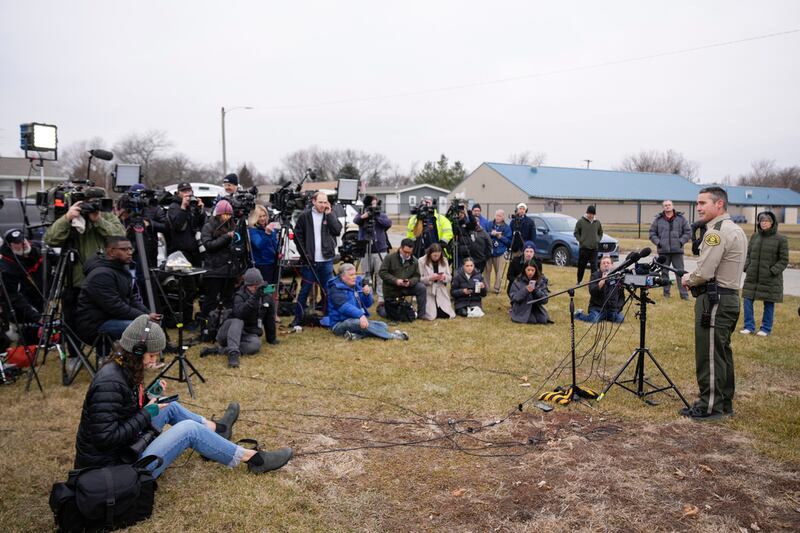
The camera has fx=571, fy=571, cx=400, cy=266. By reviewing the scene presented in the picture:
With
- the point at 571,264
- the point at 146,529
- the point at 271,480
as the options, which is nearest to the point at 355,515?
the point at 271,480

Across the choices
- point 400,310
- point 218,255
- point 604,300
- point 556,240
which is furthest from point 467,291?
point 556,240

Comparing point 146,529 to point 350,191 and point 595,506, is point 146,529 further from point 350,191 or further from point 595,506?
point 350,191

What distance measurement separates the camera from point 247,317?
6.82m

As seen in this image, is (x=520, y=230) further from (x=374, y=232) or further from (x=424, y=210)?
(x=374, y=232)

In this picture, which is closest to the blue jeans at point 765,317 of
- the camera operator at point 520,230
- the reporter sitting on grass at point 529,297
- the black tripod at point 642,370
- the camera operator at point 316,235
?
the reporter sitting on grass at point 529,297

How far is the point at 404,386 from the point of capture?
567 cm

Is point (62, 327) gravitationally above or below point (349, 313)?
above

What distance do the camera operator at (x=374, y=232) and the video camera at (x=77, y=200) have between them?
13.1ft

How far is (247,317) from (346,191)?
532 cm

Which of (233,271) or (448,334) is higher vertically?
(233,271)

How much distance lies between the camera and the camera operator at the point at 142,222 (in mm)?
6297

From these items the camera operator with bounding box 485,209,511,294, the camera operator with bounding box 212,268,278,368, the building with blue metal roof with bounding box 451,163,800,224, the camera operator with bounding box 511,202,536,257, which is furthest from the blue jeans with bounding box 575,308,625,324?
the building with blue metal roof with bounding box 451,163,800,224

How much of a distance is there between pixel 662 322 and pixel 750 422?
3969mm

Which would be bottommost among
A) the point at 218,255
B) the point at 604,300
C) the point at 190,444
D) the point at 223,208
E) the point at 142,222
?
the point at 190,444
